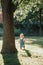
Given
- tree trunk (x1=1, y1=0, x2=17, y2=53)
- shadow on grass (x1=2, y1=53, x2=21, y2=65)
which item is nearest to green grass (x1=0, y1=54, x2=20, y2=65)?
shadow on grass (x1=2, y1=53, x2=21, y2=65)

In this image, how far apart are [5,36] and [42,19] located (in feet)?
67.3

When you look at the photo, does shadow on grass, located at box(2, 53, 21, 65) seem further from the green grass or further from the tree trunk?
the tree trunk

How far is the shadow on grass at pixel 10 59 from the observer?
1059 cm

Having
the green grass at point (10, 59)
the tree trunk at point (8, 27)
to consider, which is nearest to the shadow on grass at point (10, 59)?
the green grass at point (10, 59)

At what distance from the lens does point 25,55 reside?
12609 millimetres

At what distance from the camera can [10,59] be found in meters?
11.5

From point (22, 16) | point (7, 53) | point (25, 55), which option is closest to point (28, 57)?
point (25, 55)

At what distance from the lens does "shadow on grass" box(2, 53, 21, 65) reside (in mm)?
10594

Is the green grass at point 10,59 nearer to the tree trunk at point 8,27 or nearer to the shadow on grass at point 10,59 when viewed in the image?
the shadow on grass at point 10,59

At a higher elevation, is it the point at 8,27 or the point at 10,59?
the point at 8,27

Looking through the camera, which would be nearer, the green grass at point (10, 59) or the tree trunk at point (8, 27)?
the green grass at point (10, 59)

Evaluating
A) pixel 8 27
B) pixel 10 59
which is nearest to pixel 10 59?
pixel 10 59

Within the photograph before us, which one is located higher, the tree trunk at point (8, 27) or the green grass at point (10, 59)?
the tree trunk at point (8, 27)

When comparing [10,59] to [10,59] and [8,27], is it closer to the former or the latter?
[10,59]
